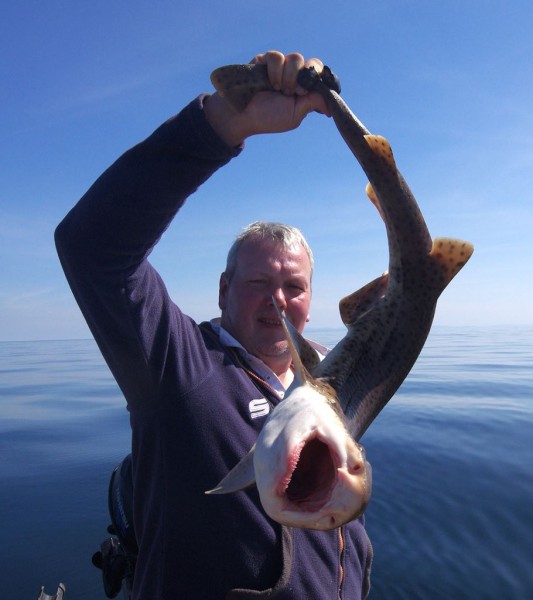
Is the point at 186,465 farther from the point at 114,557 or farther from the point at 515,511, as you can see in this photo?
the point at 515,511

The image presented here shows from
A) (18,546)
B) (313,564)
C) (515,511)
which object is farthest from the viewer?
(515,511)

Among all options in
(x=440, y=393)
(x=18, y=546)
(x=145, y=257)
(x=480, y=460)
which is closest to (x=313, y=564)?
(x=145, y=257)

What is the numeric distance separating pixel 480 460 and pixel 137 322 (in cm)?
740

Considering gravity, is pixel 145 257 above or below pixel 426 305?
above

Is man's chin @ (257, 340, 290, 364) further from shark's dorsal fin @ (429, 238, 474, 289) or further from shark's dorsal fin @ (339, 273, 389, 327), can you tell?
shark's dorsal fin @ (429, 238, 474, 289)

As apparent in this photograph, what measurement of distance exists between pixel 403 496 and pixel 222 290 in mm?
4657

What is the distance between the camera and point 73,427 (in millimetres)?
12031

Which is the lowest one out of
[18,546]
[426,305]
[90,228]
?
[18,546]

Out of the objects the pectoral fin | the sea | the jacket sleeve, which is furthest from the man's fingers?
the sea

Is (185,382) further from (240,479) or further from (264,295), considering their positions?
(264,295)

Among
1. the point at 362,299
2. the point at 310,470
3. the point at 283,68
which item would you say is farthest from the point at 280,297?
the point at 310,470

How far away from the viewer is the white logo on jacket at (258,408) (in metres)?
3.22

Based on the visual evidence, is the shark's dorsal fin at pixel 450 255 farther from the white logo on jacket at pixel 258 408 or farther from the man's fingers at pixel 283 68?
the white logo on jacket at pixel 258 408

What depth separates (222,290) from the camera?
4.22 m
